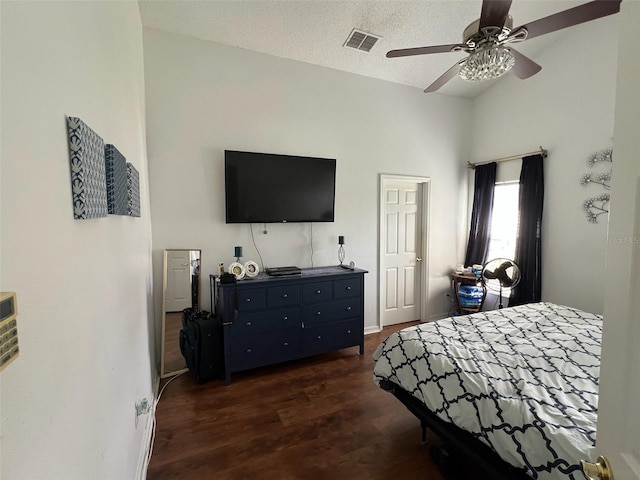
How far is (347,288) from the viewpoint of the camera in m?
3.24

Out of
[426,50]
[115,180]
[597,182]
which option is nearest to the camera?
[115,180]

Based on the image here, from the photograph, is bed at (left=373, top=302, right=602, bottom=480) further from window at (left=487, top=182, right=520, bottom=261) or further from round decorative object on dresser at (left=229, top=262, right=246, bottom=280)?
window at (left=487, top=182, right=520, bottom=261)

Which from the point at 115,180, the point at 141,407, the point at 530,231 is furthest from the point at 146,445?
the point at 530,231

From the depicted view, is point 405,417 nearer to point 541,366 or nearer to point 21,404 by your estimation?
point 541,366

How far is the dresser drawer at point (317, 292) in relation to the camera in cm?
303

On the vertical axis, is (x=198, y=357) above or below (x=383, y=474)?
above

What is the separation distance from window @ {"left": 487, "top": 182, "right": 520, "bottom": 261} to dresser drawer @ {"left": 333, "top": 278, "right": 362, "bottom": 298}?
2173 millimetres

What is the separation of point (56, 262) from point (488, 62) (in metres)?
2.40

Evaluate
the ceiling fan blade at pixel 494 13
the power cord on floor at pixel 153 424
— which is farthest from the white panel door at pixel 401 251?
the power cord on floor at pixel 153 424

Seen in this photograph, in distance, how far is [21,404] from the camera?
0.51m

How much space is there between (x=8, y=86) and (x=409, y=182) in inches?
162

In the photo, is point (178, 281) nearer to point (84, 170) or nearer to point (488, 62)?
point (84, 170)

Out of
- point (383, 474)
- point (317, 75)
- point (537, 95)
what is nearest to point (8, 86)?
point (383, 474)

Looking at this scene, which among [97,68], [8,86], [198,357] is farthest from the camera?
[198,357]
